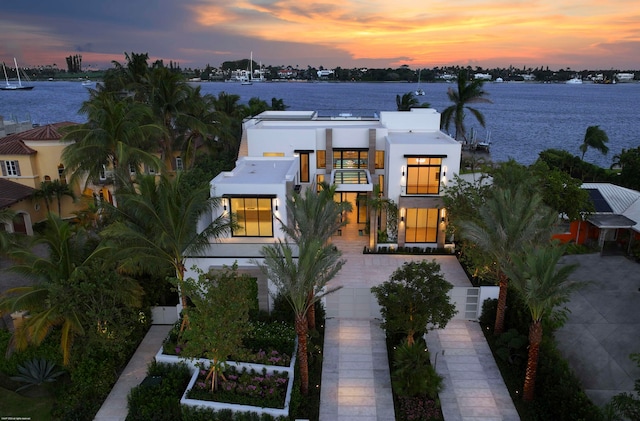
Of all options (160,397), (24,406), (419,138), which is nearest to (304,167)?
(419,138)

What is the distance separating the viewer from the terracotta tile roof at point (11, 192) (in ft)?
81.8

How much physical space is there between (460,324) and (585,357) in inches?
175

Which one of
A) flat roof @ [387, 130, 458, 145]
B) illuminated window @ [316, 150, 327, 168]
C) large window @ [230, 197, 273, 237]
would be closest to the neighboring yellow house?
large window @ [230, 197, 273, 237]

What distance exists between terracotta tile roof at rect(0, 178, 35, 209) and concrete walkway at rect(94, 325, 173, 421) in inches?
539

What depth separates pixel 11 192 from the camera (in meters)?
26.3

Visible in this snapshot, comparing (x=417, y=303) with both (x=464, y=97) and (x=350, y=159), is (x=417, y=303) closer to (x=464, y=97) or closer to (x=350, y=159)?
(x=350, y=159)

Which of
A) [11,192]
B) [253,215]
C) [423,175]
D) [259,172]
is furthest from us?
[11,192]

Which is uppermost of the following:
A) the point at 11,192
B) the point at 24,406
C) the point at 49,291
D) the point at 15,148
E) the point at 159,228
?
the point at 15,148

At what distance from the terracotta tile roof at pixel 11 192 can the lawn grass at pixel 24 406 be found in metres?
13.5

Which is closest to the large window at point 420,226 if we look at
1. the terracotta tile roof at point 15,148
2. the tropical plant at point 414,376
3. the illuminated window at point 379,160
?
the illuminated window at point 379,160

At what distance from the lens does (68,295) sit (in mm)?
14148

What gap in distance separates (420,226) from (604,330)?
9826 millimetres

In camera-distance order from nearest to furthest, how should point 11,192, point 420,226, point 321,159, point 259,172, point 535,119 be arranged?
point 259,172 < point 420,226 < point 11,192 < point 321,159 < point 535,119

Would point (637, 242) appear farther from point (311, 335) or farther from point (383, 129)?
point (311, 335)
